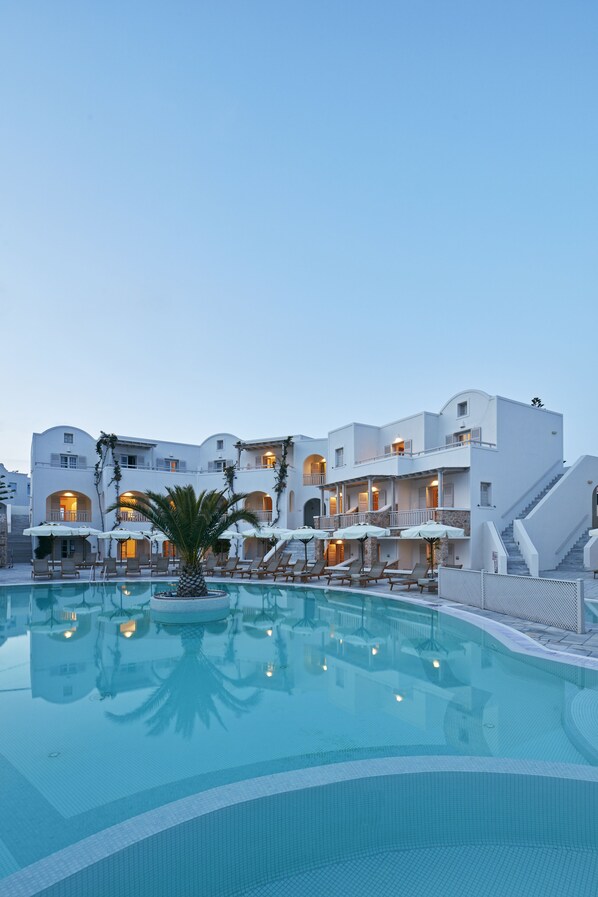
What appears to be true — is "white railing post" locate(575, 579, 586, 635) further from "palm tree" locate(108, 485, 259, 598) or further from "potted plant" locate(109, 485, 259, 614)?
"palm tree" locate(108, 485, 259, 598)

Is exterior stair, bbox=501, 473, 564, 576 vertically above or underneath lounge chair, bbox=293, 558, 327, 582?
above

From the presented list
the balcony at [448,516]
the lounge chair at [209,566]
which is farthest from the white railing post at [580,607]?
the lounge chair at [209,566]

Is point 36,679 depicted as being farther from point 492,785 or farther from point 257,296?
point 257,296

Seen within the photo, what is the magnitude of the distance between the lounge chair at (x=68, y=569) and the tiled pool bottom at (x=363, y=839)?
20860mm

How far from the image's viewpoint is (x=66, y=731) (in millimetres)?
6293

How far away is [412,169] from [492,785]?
959 inches

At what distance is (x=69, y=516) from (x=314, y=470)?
53.6 feet

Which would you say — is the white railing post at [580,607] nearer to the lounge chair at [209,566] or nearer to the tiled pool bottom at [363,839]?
→ the tiled pool bottom at [363,839]

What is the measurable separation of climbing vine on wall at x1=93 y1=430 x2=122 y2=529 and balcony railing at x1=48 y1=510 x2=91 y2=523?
3.53ft

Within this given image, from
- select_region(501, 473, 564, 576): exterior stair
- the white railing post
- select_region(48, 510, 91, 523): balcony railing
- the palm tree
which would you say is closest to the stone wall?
select_region(48, 510, 91, 523): balcony railing

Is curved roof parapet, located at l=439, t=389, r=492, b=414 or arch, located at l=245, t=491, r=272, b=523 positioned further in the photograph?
arch, located at l=245, t=491, r=272, b=523

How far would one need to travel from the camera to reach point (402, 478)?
27219mm

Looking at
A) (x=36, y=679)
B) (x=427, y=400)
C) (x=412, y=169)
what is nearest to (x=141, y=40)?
(x=412, y=169)

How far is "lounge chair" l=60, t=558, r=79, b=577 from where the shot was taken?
75.1 ft
